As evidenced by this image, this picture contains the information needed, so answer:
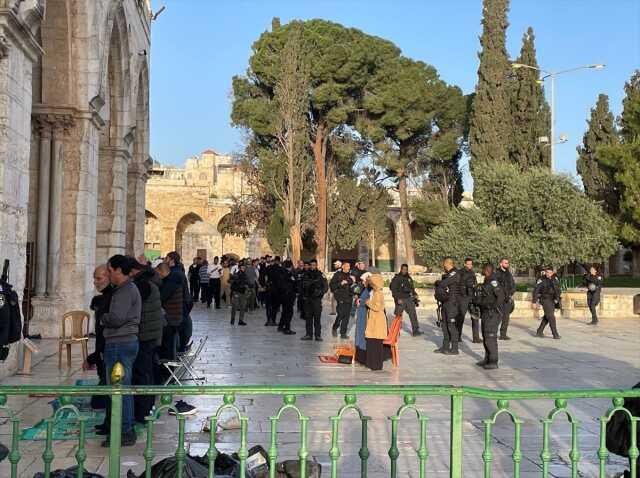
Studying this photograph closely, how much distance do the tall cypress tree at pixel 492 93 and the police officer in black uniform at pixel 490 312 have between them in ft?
90.5

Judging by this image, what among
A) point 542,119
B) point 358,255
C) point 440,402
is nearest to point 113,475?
point 440,402

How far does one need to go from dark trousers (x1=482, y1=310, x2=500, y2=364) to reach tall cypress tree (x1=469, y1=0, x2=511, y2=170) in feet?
91.0

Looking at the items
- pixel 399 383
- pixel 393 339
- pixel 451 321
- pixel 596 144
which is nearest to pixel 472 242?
pixel 451 321

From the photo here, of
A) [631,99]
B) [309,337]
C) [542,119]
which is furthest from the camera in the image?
[631,99]

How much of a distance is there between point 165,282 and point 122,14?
9438 millimetres

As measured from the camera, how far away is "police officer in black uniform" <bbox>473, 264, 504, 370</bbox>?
414 inches

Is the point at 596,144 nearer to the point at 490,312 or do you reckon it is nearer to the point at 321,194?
the point at 321,194

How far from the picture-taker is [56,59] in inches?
496

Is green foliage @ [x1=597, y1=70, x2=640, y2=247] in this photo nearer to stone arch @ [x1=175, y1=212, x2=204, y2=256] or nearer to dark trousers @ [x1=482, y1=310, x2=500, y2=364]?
stone arch @ [x1=175, y1=212, x2=204, y2=256]

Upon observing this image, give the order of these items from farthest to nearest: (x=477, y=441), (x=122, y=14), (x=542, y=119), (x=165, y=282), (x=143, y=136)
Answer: (x=542, y=119)
(x=143, y=136)
(x=122, y=14)
(x=165, y=282)
(x=477, y=441)

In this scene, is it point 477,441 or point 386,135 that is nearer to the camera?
point 477,441

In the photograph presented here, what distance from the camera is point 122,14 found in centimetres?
1586

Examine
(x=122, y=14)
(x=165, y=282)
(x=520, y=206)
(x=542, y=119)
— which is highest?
(x=542, y=119)

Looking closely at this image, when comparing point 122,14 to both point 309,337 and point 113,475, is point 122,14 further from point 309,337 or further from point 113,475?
point 113,475
